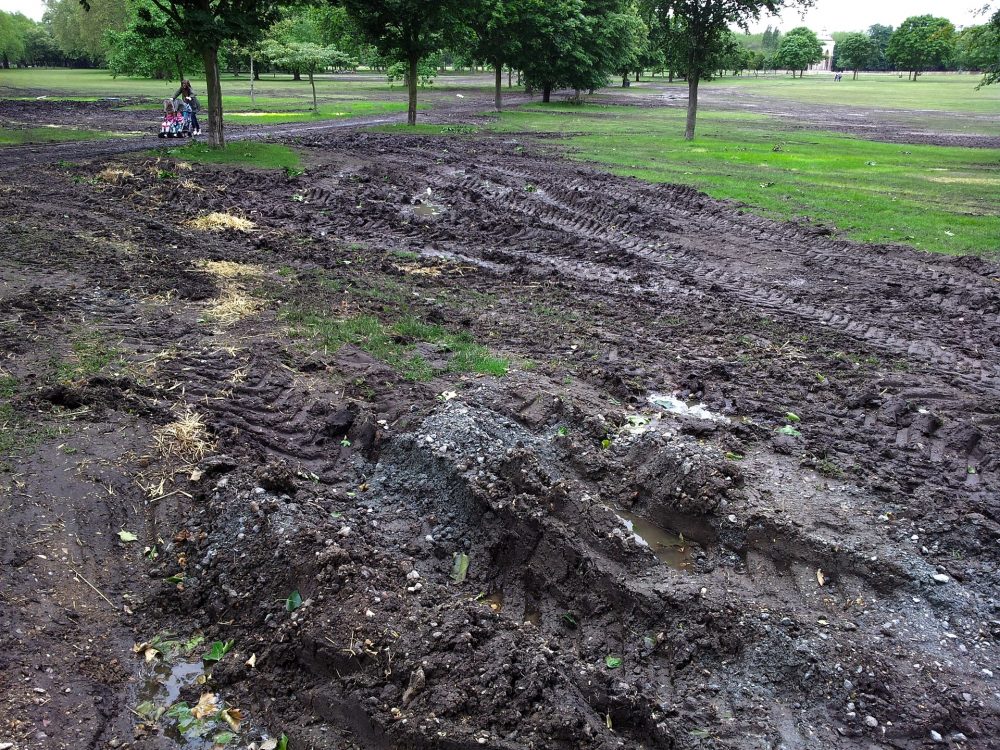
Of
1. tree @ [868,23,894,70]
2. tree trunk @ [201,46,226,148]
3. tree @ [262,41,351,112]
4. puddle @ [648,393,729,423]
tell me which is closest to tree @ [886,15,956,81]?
tree @ [868,23,894,70]

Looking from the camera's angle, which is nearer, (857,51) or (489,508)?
(489,508)

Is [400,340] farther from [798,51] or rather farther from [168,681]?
[798,51]

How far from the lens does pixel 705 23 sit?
24266 millimetres

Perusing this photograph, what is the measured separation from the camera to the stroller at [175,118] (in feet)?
76.3

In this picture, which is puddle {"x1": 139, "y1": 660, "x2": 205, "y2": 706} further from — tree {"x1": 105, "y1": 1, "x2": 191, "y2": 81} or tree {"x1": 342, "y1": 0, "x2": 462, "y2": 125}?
tree {"x1": 105, "y1": 1, "x2": 191, "y2": 81}

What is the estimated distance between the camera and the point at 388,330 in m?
8.57

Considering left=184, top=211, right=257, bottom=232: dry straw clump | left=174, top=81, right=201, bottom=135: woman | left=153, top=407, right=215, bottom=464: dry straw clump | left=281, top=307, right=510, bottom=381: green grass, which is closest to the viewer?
left=153, top=407, right=215, bottom=464: dry straw clump

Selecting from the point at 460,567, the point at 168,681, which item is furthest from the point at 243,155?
the point at 168,681

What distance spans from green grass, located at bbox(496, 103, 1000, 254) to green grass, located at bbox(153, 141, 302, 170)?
8.43 metres

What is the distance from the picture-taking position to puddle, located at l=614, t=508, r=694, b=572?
208 inches

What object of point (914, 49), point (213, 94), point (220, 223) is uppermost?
point (914, 49)

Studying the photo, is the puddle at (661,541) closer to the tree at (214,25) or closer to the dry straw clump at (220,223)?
the dry straw clump at (220,223)

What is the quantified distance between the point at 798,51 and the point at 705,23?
10909 centimetres

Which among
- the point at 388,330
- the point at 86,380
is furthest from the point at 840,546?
the point at 86,380
